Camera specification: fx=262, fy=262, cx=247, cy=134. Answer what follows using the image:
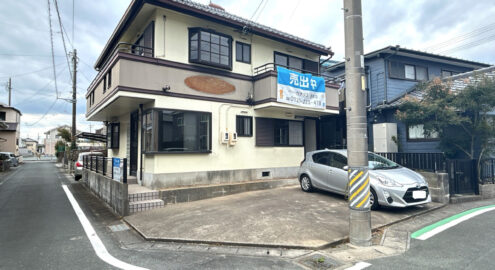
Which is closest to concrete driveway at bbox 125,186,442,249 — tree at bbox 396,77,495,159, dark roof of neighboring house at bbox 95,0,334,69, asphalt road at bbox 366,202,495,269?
asphalt road at bbox 366,202,495,269

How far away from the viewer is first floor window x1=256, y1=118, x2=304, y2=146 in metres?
10.4

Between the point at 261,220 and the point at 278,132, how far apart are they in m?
5.70

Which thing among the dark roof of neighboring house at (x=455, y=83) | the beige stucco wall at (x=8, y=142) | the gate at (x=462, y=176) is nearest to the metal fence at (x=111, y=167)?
the gate at (x=462, y=176)

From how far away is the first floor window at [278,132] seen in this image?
10.4m

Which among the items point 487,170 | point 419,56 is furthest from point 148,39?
point 419,56

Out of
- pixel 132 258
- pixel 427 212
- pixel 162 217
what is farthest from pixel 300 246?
pixel 427 212

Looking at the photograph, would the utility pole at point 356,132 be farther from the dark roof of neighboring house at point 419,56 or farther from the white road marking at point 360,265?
the dark roof of neighboring house at point 419,56

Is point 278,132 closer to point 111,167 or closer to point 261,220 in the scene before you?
point 261,220

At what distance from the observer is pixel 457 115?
29.5 ft

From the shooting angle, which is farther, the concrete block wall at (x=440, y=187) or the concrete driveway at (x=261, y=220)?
the concrete block wall at (x=440, y=187)

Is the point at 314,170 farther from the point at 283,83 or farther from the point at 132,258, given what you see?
the point at 132,258

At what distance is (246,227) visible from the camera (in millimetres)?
5375

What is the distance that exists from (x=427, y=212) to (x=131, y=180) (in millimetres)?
9037

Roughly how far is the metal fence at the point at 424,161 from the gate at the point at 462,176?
269 mm
